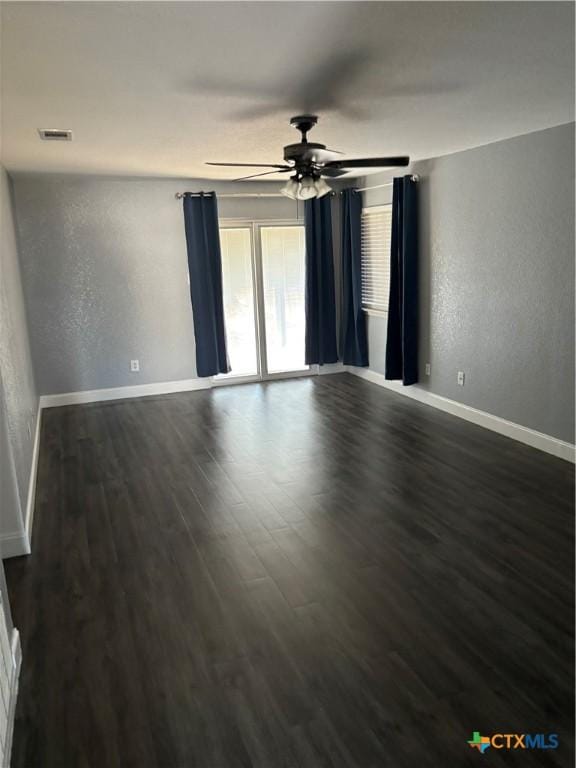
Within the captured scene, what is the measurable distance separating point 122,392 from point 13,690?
14.8 feet

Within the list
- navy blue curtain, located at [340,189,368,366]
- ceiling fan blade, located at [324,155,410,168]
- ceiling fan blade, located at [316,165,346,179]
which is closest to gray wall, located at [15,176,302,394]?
navy blue curtain, located at [340,189,368,366]

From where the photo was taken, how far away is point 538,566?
2.88 metres

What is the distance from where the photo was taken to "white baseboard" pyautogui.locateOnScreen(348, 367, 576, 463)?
427 centimetres

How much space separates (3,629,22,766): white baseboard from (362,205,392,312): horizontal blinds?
Answer: 16.5 feet

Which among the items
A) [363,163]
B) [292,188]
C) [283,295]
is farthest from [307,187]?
[283,295]

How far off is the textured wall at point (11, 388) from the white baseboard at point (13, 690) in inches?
35.7

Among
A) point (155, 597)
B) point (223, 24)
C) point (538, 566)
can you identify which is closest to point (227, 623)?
point (155, 597)

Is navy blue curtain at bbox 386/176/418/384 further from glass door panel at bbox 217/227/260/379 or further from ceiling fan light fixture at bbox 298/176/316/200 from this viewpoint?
ceiling fan light fixture at bbox 298/176/316/200

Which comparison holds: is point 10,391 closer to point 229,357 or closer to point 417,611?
point 417,611

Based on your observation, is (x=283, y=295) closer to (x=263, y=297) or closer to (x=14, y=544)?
(x=263, y=297)

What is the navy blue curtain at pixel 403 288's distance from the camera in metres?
5.57

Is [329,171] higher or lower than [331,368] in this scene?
higher

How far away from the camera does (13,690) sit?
2146mm

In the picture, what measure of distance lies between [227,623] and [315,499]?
1325 mm
